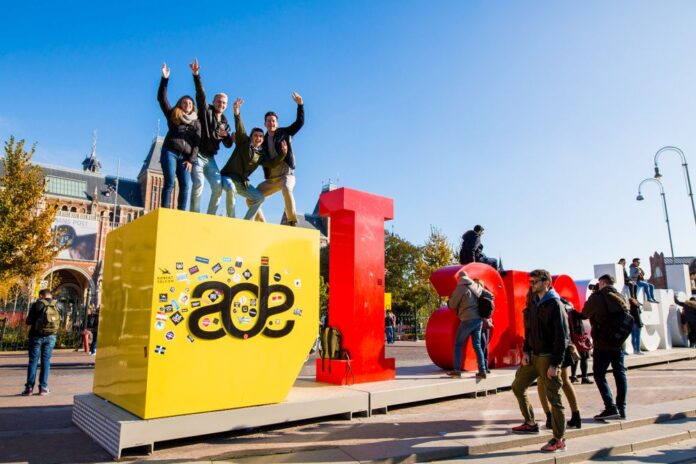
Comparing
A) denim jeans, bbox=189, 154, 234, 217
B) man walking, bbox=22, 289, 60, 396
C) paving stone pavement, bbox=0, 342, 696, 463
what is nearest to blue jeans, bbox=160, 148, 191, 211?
denim jeans, bbox=189, 154, 234, 217

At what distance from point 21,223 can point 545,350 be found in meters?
23.4

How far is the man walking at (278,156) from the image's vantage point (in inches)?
287

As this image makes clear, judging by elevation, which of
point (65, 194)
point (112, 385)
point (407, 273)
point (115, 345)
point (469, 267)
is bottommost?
point (112, 385)

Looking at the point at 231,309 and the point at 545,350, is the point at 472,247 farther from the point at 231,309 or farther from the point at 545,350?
the point at 231,309

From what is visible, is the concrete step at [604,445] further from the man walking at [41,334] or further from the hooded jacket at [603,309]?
the man walking at [41,334]

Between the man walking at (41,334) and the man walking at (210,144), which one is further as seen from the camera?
the man walking at (41,334)

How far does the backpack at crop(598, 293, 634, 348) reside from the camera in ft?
21.2

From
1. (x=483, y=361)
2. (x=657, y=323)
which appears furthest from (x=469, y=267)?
(x=657, y=323)

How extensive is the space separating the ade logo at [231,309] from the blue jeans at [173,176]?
1278 millimetres

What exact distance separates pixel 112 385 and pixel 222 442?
1746mm

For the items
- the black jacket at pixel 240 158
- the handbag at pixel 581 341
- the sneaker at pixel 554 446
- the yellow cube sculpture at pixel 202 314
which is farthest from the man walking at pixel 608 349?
the black jacket at pixel 240 158

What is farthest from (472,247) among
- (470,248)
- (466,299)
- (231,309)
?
(231,309)

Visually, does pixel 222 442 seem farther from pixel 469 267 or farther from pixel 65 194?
pixel 65 194

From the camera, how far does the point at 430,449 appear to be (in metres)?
5.04
